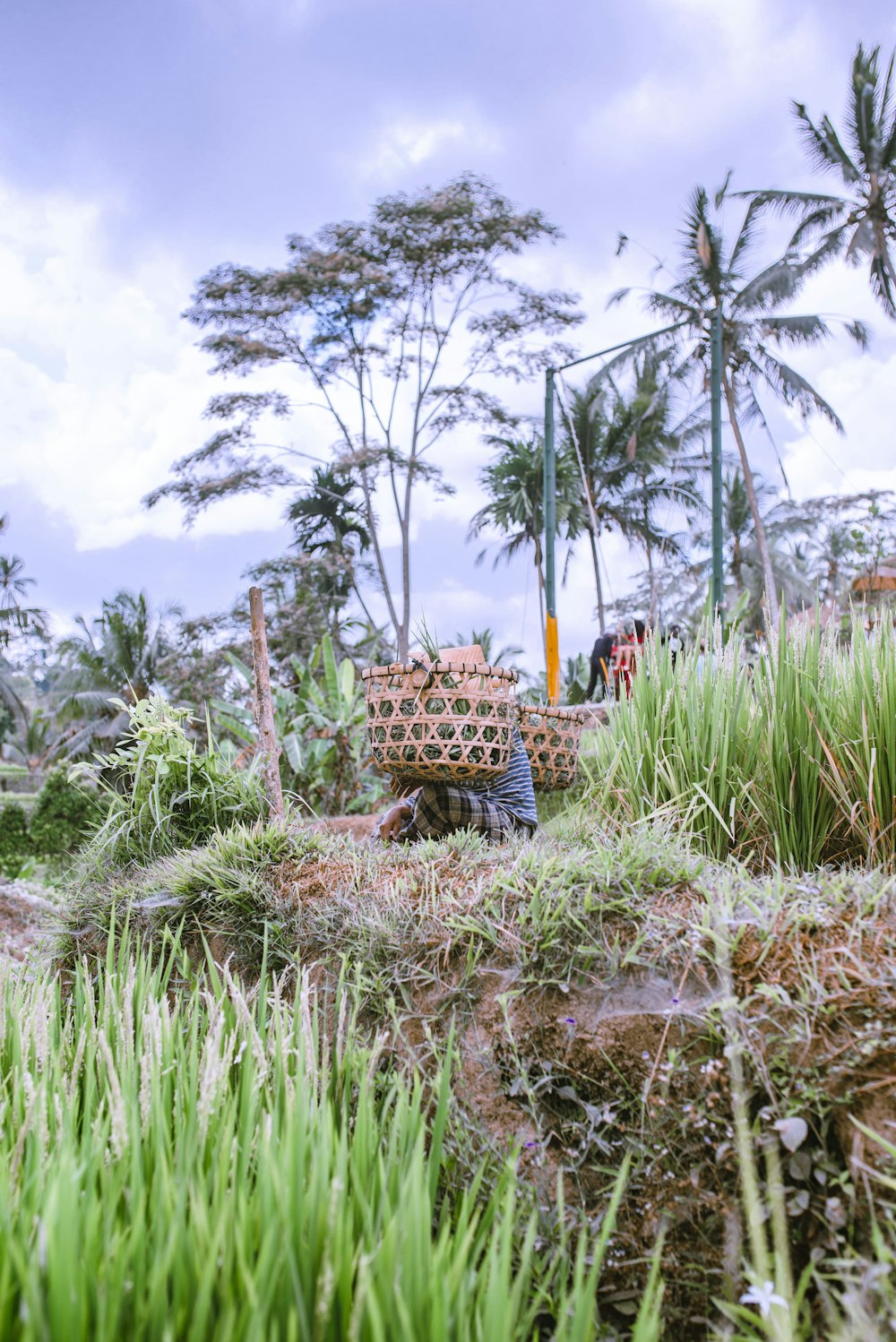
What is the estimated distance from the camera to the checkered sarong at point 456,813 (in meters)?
3.81

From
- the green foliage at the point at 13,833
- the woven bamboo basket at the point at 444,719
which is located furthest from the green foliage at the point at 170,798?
the green foliage at the point at 13,833

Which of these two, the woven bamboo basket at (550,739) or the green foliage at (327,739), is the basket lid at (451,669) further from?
the green foliage at (327,739)

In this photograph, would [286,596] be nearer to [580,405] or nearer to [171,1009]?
[580,405]

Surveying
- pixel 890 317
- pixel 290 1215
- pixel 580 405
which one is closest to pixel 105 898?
pixel 290 1215

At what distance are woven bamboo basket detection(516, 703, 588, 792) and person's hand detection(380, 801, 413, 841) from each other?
580mm

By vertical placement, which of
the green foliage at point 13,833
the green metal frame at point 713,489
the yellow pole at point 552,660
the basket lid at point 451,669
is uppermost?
the green metal frame at point 713,489

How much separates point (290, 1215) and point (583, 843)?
1916 millimetres

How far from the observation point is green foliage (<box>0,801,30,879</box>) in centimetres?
1368

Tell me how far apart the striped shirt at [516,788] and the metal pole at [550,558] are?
20.5 feet

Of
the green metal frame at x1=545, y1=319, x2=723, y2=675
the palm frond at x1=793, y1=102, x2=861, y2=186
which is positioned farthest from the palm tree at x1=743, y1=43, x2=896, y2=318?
the green metal frame at x1=545, y1=319, x2=723, y2=675

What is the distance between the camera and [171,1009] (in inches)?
129

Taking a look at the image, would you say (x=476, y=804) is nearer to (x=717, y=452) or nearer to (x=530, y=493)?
(x=717, y=452)

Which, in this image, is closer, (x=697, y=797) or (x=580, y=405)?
(x=697, y=797)

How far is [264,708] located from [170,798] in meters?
0.61
